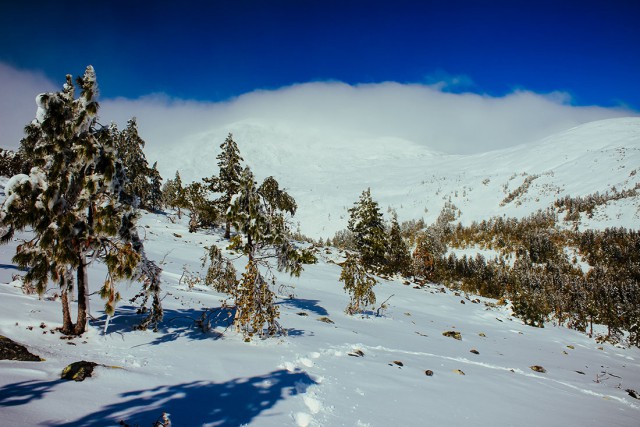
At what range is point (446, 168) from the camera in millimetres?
113562

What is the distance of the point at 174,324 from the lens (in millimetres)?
8562

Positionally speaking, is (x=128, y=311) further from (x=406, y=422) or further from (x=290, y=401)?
(x=406, y=422)

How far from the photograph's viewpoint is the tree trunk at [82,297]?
618 cm

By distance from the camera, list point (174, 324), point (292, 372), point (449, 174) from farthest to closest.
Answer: point (449, 174), point (174, 324), point (292, 372)

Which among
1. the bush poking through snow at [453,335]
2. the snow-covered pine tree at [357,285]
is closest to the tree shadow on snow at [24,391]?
the snow-covered pine tree at [357,285]

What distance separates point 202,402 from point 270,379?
1550mm

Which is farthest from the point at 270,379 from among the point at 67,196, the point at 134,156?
the point at 134,156

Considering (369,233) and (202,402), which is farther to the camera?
(369,233)

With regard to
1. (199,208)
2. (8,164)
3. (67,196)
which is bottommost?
(67,196)

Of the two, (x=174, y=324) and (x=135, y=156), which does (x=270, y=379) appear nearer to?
(x=174, y=324)

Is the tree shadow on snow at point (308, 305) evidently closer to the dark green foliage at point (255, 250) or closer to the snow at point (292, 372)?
the snow at point (292, 372)

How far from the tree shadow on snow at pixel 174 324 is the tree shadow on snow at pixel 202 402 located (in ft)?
8.05

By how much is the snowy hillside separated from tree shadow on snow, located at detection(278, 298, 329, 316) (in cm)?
177

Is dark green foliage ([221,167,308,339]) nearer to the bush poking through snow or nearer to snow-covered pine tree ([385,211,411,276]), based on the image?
the bush poking through snow
